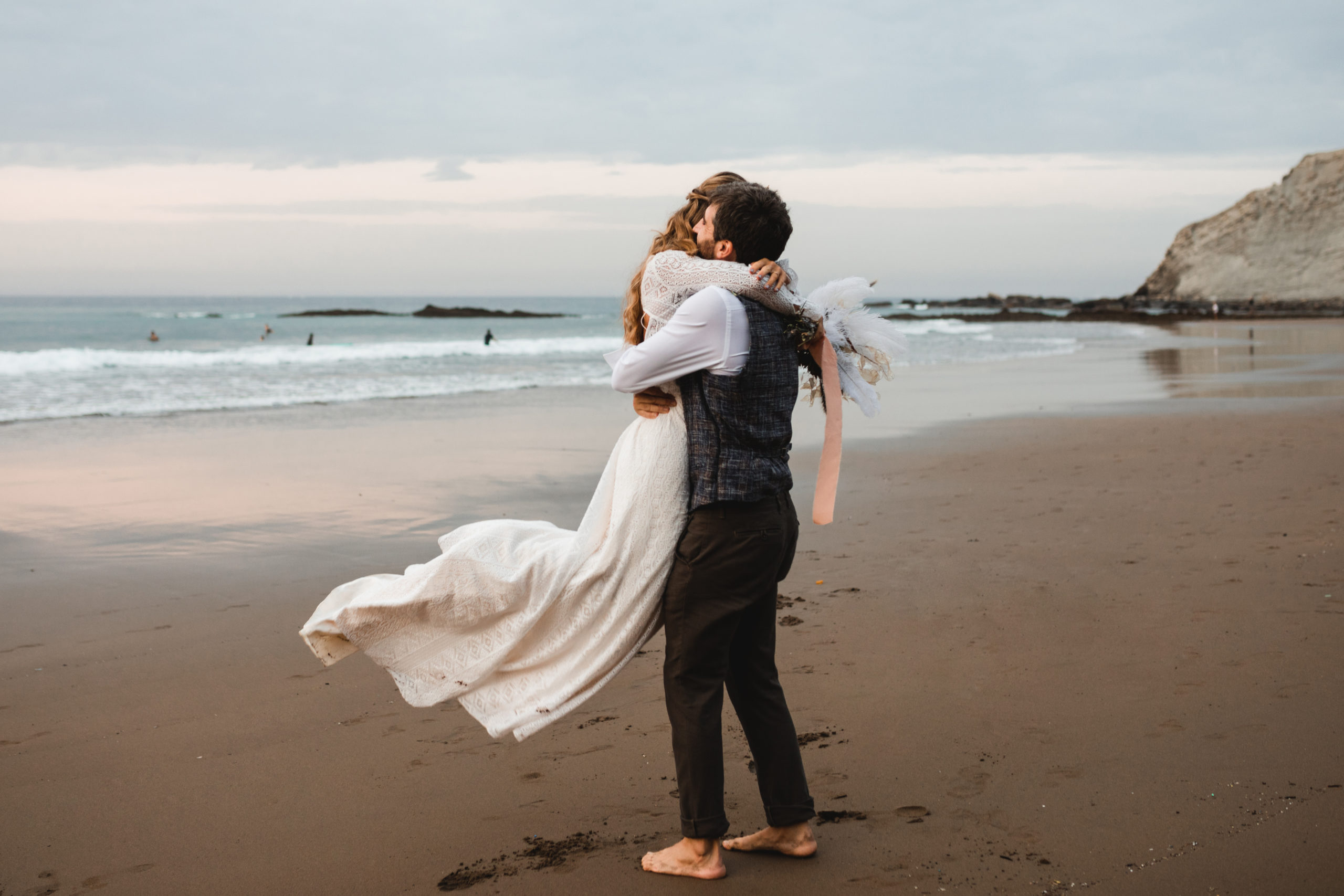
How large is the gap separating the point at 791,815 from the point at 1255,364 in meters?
22.8

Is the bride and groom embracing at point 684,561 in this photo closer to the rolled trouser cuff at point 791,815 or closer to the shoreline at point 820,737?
the rolled trouser cuff at point 791,815

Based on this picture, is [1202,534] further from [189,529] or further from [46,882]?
[189,529]

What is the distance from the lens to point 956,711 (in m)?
3.71

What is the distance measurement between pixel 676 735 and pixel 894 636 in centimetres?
214

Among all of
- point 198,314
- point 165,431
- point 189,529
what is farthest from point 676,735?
point 198,314

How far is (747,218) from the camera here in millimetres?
2518

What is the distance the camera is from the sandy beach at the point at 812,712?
2.75 meters

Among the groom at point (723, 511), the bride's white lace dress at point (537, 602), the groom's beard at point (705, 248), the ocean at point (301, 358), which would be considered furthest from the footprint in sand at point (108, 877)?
the ocean at point (301, 358)

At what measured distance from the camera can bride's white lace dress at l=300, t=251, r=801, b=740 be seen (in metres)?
2.57

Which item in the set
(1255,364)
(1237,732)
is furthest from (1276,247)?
(1237,732)

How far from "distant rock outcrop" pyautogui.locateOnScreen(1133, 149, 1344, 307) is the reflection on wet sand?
35.1 m

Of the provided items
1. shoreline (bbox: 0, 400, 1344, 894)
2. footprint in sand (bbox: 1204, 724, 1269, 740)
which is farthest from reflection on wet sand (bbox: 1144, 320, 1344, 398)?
footprint in sand (bbox: 1204, 724, 1269, 740)

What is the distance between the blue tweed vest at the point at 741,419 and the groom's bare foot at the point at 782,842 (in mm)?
961

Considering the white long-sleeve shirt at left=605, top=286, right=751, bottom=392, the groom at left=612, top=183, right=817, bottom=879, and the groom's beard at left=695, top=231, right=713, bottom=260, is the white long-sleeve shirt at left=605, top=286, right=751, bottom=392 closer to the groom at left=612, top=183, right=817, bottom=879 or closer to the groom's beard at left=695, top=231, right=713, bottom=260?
the groom at left=612, top=183, right=817, bottom=879
